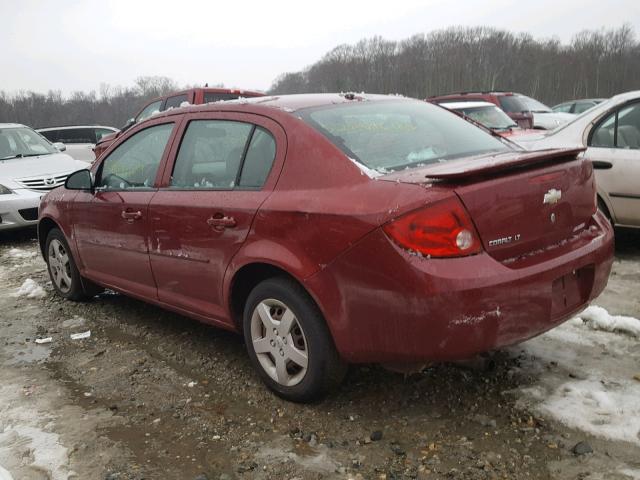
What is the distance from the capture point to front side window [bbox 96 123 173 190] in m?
3.88

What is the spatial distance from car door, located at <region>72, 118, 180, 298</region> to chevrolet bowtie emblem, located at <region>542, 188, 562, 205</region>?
2322mm

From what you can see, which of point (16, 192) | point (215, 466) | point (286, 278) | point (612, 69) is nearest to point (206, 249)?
point (286, 278)

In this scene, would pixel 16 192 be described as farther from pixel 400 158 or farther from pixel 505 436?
pixel 505 436

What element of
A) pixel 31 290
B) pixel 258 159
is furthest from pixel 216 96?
Result: pixel 258 159

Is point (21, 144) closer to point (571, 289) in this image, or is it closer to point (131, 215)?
point (131, 215)

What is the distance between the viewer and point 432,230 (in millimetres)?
2408

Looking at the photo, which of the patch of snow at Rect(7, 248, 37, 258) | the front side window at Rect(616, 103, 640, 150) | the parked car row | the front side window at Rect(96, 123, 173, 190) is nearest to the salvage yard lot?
the front side window at Rect(96, 123, 173, 190)

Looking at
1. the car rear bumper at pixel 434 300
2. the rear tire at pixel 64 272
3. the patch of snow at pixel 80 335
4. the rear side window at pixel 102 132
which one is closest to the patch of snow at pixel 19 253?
the rear tire at pixel 64 272

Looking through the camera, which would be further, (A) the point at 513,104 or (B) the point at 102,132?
(B) the point at 102,132

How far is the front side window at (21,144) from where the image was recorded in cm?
920

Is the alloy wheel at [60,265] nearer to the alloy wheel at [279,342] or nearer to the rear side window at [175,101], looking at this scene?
the alloy wheel at [279,342]

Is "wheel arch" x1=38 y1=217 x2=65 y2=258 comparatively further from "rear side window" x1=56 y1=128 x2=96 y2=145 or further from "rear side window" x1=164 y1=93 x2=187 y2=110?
"rear side window" x1=56 y1=128 x2=96 y2=145

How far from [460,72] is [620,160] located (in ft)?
275

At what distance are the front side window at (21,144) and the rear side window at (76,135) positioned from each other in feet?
27.3
